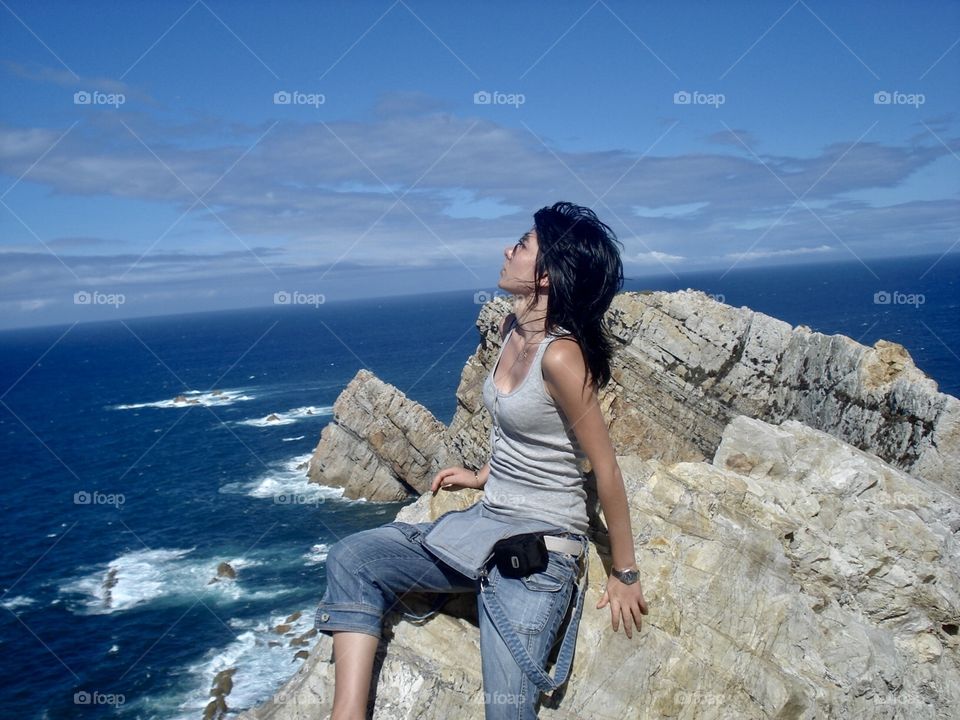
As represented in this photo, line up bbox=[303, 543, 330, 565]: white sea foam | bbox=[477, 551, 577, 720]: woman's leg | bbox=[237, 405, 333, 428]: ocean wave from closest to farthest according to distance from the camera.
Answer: bbox=[477, 551, 577, 720]: woman's leg
bbox=[303, 543, 330, 565]: white sea foam
bbox=[237, 405, 333, 428]: ocean wave

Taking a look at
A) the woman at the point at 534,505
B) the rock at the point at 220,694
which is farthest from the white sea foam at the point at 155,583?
the woman at the point at 534,505

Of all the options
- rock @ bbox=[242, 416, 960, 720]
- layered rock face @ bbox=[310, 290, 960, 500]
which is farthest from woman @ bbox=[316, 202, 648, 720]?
layered rock face @ bbox=[310, 290, 960, 500]

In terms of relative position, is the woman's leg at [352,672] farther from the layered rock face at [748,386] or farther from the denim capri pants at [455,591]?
the layered rock face at [748,386]

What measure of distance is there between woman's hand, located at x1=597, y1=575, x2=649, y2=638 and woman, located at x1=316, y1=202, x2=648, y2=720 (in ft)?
0.03

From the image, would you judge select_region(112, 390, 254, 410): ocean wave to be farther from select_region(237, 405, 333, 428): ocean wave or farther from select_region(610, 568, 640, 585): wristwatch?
select_region(610, 568, 640, 585): wristwatch

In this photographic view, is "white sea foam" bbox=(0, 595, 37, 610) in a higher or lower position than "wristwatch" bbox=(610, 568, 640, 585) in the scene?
lower

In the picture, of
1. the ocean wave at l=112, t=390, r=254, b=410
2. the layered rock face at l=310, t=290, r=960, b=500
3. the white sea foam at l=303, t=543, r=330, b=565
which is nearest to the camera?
the layered rock face at l=310, t=290, r=960, b=500

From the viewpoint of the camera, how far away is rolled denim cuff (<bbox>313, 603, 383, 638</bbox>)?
5551mm

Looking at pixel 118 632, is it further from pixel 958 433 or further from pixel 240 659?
pixel 958 433

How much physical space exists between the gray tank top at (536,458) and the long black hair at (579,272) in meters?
0.19

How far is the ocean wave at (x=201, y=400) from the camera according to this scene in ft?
301

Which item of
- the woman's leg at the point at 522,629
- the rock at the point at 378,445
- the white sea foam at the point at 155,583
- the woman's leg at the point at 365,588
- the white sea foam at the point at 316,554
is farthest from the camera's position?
the rock at the point at 378,445

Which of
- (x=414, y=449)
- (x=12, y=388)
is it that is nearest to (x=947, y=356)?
(x=414, y=449)

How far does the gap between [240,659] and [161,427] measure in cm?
5681
